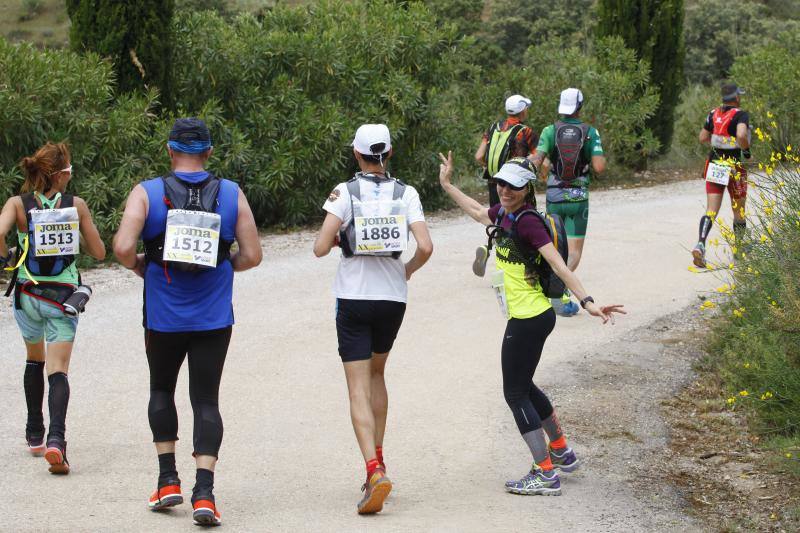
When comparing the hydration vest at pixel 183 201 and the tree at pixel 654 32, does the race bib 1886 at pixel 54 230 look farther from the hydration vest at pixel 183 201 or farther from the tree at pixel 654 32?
the tree at pixel 654 32

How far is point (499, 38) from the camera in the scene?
36031 millimetres

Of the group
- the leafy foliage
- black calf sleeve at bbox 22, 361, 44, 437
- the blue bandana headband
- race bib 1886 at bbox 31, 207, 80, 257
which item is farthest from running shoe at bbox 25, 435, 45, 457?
Result: the leafy foliage

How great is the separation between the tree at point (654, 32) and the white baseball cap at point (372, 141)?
16.4m

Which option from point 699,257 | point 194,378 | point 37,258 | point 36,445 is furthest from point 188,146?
point 699,257

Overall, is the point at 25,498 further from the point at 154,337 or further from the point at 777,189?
the point at 777,189

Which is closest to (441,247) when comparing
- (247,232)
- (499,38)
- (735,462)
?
(735,462)

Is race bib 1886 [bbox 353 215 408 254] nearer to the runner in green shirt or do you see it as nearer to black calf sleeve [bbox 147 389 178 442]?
black calf sleeve [bbox 147 389 178 442]

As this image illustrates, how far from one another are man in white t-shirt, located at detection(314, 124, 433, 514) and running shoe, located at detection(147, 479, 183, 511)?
3.05ft

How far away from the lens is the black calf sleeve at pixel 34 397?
22.2ft

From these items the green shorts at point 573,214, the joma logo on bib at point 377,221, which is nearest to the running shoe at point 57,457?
the joma logo on bib at point 377,221

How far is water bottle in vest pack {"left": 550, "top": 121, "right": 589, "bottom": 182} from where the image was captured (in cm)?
1047

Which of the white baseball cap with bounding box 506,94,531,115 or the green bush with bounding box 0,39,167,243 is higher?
the white baseball cap with bounding box 506,94,531,115

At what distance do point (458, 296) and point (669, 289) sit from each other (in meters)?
2.28

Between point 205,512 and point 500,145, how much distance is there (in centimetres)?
617
